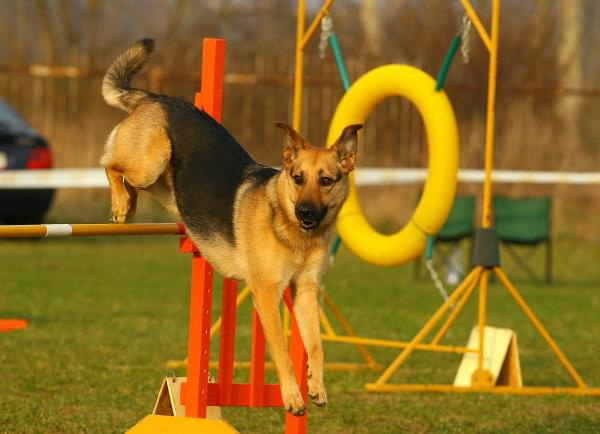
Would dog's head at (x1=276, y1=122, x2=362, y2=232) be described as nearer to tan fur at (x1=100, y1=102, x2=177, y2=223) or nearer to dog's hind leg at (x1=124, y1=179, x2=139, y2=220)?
tan fur at (x1=100, y1=102, x2=177, y2=223)

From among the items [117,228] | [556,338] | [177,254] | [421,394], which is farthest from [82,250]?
[117,228]

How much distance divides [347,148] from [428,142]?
253cm

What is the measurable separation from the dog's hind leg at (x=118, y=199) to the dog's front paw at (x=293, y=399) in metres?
1.27

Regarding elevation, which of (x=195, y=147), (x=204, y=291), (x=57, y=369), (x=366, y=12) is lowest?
(x=57, y=369)

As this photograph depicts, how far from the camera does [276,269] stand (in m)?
5.41

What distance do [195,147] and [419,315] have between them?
6.13 m

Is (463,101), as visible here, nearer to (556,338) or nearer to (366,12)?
(366,12)

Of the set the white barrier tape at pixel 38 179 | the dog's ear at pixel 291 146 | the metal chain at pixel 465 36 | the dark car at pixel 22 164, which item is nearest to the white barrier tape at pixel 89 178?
the white barrier tape at pixel 38 179

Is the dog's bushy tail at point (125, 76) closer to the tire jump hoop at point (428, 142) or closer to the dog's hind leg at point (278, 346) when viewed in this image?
the dog's hind leg at point (278, 346)

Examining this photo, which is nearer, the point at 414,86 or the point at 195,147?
the point at 195,147

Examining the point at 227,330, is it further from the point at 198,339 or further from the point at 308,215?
the point at 308,215

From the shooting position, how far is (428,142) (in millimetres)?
8078

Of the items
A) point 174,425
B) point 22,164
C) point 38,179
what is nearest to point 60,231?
point 174,425

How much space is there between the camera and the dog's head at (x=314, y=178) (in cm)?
535
